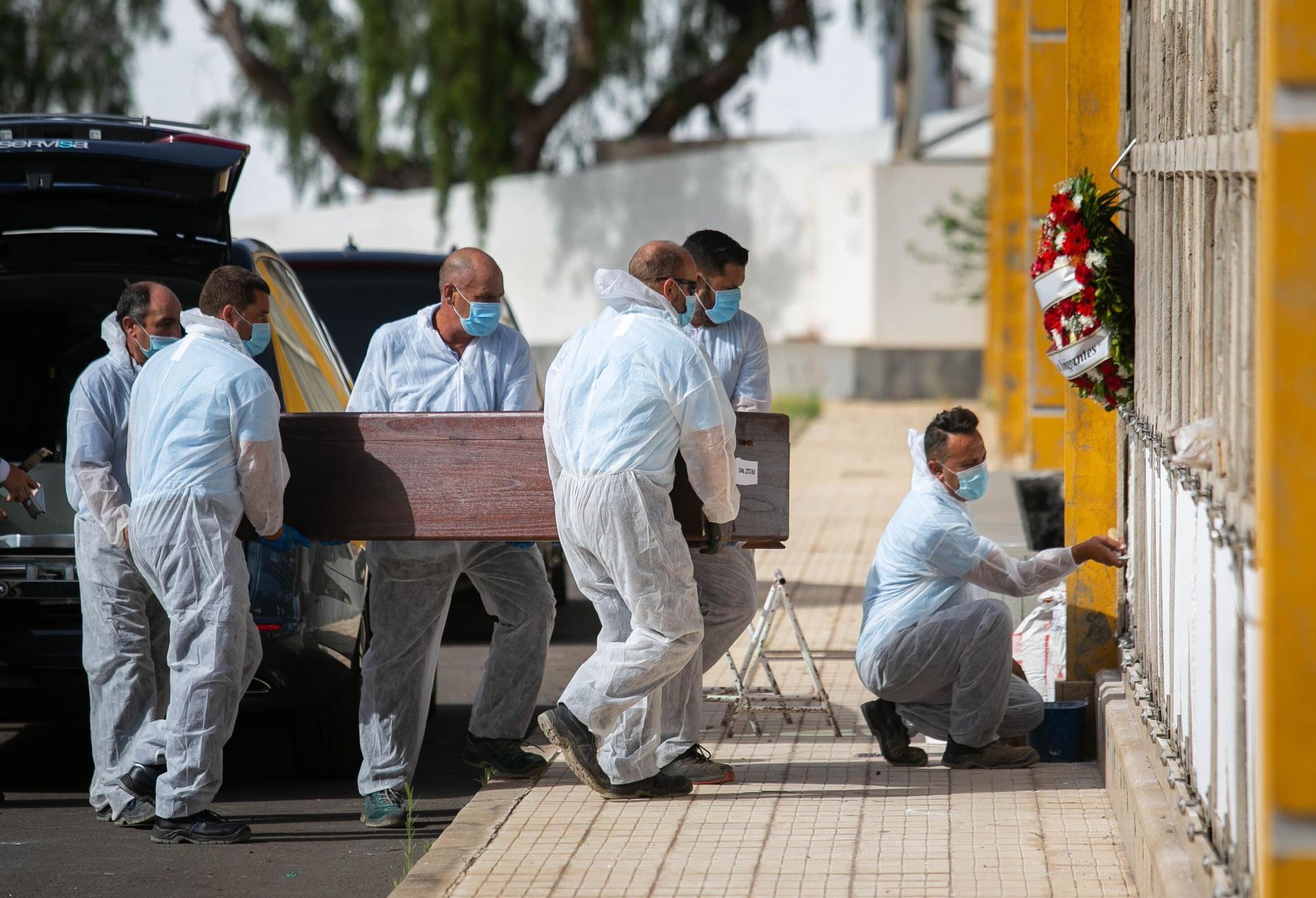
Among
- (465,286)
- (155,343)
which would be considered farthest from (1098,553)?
(155,343)

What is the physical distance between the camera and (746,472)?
241 inches

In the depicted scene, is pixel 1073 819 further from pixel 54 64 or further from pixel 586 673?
pixel 54 64

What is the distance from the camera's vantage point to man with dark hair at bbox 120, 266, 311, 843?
5.80 metres

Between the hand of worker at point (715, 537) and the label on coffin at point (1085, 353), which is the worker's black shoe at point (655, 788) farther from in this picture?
the label on coffin at point (1085, 353)

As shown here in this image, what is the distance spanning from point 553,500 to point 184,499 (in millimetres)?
1191

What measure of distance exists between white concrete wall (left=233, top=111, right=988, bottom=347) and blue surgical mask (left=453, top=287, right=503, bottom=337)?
22.2 metres

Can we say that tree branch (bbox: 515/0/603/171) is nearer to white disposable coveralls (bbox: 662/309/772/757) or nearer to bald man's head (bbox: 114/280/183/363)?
white disposable coveralls (bbox: 662/309/772/757)

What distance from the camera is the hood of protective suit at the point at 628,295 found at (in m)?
5.96

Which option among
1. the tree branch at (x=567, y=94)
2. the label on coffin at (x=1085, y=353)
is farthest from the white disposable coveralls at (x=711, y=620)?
the tree branch at (x=567, y=94)

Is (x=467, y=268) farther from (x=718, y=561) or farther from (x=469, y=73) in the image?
(x=469, y=73)

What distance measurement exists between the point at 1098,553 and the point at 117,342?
3.47 metres

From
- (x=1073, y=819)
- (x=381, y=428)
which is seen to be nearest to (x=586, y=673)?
(x=381, y=428)

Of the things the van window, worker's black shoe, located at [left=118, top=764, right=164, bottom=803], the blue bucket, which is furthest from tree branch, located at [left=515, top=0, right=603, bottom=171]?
worker's black shoe, located at [left=118, top=764, right=164, bottom=803]

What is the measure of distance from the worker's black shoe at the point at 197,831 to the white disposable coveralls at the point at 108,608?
0.26 meters
